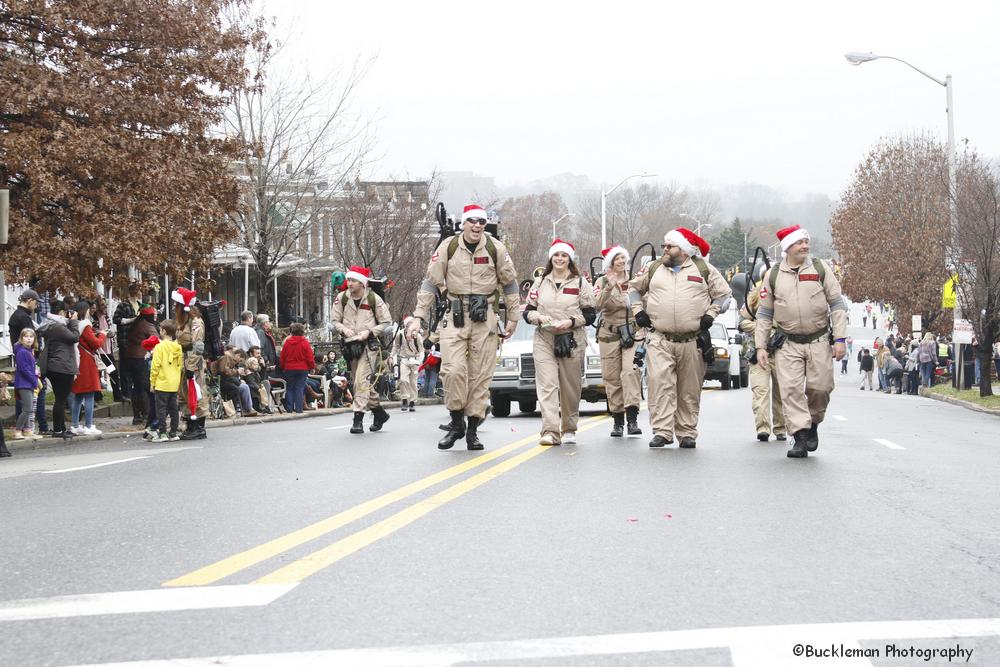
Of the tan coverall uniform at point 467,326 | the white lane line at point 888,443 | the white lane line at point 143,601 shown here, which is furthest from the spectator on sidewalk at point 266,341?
the white lane line at point 143,601

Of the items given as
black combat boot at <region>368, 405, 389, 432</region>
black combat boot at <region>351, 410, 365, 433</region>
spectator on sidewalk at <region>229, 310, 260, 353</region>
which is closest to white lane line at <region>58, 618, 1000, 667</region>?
black combat boot at <region>351, 410, 365, 433</region>

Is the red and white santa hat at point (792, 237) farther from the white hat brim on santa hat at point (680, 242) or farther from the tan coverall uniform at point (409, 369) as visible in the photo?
the tan coverall uniform at point (409, 369)

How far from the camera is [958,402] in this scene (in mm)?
31703

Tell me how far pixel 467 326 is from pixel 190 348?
5781 mm

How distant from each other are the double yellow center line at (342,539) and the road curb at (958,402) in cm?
1930

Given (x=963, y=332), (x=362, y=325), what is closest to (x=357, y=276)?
(x=362, y=325)

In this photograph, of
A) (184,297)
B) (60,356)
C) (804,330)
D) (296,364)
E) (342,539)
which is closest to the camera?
(342,539)

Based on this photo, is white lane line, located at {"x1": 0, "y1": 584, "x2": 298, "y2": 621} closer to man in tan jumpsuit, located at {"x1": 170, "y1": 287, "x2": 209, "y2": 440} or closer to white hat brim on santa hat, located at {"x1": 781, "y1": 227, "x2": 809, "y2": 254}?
white hat brim on santa hat, located at {"x1": 781, "y1": 227, "x2": 809, "y2": 254}

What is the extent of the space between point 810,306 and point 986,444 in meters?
4.64

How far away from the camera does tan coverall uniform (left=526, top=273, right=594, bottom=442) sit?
1262 cm

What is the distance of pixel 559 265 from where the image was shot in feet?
→ 42.1

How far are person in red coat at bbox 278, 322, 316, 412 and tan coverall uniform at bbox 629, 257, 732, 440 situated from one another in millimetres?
11154

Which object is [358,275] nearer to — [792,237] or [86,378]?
[86,378]

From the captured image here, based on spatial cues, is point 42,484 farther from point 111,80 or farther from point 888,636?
point 111,80
